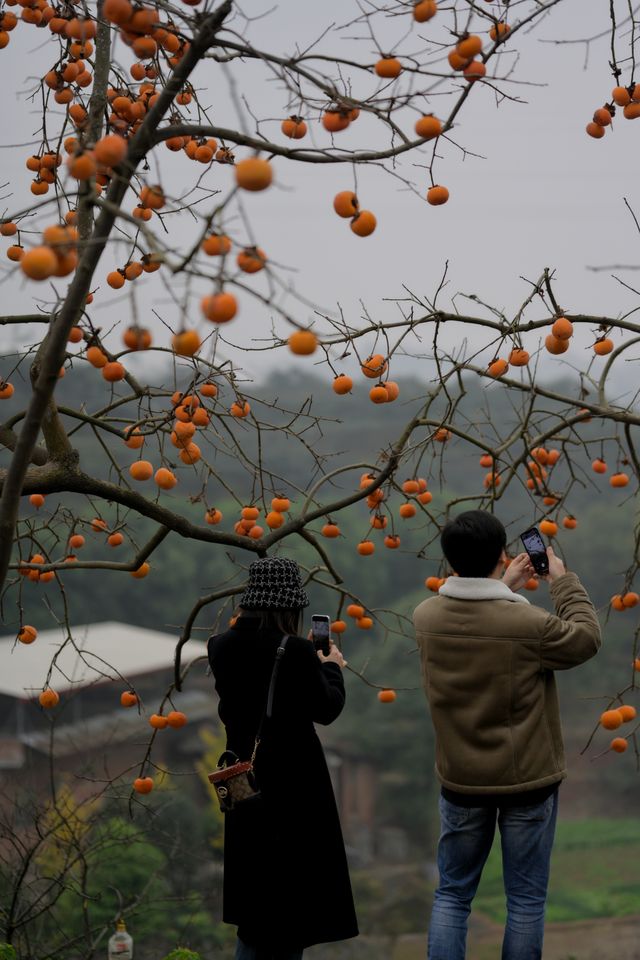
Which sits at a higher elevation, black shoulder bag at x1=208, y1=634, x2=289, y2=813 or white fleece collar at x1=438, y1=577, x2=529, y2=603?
white fleece collar at x1=438, y1=577, x2=529, y2=603

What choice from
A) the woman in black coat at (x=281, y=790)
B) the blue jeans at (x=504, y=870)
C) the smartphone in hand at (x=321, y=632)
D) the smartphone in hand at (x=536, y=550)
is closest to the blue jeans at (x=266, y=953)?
the woman in black coat at (x=281, y=790)

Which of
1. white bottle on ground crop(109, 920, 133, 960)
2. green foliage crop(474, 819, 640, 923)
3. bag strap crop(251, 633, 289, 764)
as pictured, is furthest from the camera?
green foliage crop(474, 819, 640, 923)

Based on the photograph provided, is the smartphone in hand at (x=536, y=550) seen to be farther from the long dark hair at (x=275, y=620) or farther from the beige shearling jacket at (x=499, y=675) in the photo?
the long dark hair at (x=275, y=620)

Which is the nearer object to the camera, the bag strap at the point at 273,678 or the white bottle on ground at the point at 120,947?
the bag strap at the point at 273,678

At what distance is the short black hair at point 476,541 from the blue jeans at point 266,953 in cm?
69

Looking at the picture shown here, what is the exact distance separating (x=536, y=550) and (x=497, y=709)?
30cm

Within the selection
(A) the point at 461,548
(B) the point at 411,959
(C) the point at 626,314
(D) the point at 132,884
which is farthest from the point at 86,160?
(B) the point at 411,959

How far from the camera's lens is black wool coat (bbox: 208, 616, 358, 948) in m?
1.62

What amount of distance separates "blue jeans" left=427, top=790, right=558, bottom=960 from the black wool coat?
18 cm

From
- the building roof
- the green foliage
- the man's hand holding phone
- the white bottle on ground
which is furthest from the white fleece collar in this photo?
the green foliage

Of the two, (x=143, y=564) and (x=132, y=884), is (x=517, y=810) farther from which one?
(x=132, y=884)

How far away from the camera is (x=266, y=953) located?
168 centimetres

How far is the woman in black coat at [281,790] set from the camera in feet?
5.31

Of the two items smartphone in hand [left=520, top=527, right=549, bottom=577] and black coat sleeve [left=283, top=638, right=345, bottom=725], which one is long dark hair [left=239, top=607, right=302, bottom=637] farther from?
smartphone in hand [left=520, top=527, right=549, bottom=577]
